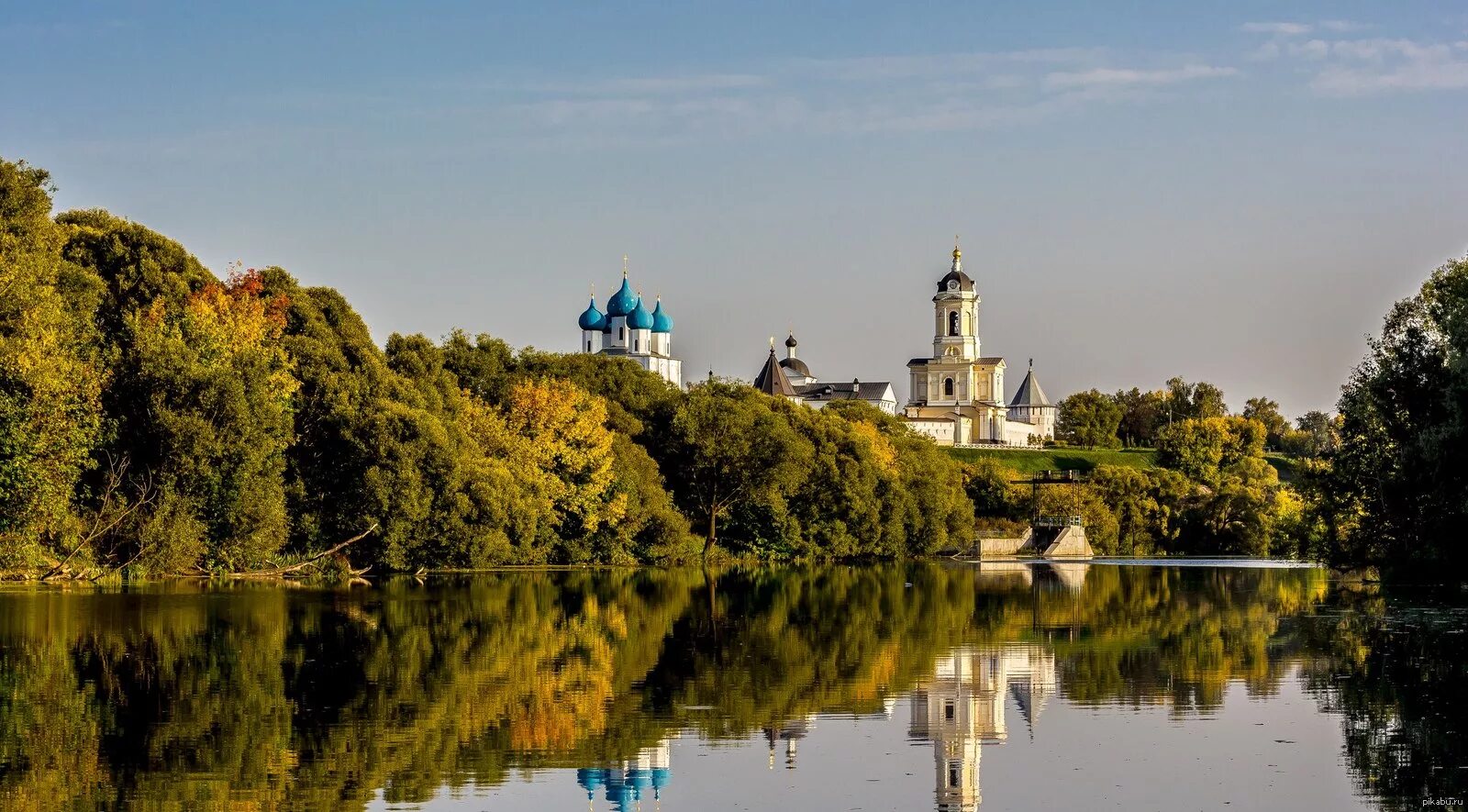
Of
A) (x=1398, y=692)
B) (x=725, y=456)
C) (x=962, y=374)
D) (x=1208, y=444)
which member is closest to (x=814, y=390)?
(x=962, y=374)

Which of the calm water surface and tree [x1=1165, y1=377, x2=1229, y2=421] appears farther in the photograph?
tree [x1=1165, y1=377, x2=1229, y2=421]

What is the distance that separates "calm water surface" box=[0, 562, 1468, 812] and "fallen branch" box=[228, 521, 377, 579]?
7709 millimetres

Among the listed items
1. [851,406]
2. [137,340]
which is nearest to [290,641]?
[137,340]

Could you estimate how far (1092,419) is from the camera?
169 m

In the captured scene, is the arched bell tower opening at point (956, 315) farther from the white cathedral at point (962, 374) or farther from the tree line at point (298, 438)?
the tree line at point (298, 438)

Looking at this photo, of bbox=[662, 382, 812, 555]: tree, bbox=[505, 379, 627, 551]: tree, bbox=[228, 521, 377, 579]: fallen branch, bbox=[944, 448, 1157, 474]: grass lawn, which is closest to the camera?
bbox=[228, 521, 377, 579]: fallen branch

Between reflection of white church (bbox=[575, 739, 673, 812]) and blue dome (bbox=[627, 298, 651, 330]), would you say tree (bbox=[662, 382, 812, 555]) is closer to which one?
reflection of white church (bbox=[575, 739, 673, 812])

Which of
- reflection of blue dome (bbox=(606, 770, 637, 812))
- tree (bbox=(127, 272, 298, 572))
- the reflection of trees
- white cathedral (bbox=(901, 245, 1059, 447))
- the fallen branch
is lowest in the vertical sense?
reflection of blue dome (bbox=(606, 770, 637, 812))

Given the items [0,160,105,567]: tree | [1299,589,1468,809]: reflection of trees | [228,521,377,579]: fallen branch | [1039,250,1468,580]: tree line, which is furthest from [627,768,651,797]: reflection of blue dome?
[228,521,377,579]: fallen branch

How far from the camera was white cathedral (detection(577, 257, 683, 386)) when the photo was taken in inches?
6211

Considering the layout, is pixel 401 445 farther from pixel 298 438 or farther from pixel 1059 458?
pixel 1059 458

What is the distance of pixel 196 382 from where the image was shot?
43.3m

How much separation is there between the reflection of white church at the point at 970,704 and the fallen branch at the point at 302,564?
23565mm

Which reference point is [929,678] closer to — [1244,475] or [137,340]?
[137,340]
